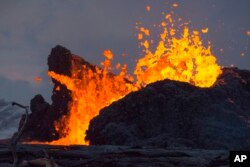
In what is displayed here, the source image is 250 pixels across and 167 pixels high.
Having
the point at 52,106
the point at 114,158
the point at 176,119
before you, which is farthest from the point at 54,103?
the point at 114,158

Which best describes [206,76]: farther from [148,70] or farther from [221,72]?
[148,70]

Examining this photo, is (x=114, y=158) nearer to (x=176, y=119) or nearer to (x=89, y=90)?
(x=176, y=119)

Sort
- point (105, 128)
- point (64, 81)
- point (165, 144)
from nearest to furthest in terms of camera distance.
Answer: point (165, 144)
point (105, 128)
point (64, 81)

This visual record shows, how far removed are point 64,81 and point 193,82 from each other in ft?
46.1

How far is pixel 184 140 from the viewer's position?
105 feet

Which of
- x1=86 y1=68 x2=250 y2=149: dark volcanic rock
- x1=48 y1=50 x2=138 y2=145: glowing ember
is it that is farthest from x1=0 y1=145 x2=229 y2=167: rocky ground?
x1=48 y1=50 x2=138 y2=145: glowing ember

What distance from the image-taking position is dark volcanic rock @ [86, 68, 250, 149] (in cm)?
3319

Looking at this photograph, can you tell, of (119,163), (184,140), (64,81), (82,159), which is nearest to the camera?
(119,163)

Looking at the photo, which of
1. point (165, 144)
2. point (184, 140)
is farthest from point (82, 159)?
point (184, 140)

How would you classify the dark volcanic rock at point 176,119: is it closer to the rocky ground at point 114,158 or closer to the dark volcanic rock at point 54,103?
A: the dark volcanic rock at point 54,103

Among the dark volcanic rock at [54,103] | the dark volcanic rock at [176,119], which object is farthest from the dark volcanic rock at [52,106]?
the dark volcanic rock at [176,119]

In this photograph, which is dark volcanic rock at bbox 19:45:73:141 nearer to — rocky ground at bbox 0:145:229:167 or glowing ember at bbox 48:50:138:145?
glowing ember at bbox 48:50:138:145

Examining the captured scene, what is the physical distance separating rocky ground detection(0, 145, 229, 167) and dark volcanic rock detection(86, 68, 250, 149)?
12.3 meters

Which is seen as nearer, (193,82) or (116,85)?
(193,82)
